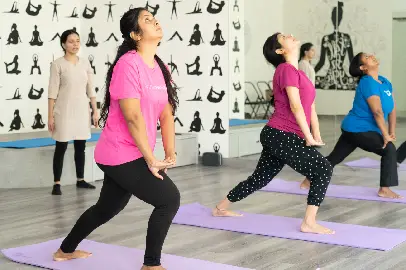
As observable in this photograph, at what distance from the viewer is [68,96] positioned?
6055 millimetres

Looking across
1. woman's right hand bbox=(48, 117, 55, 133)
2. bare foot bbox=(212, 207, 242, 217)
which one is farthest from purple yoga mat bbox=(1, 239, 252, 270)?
woman's right hand bbox=(48, 117, 55, 133)

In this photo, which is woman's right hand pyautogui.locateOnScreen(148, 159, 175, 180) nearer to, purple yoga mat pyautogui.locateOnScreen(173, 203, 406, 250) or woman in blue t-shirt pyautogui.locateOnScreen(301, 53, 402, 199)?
purple yoga mat pyautogui.locateOnScreen(173, 203, 406, 250)

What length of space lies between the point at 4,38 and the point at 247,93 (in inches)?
107

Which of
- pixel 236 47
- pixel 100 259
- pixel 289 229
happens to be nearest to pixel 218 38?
pixel 236 47

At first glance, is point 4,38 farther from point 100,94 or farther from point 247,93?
point 247,93

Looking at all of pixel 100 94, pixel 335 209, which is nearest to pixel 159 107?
pixel 335 209

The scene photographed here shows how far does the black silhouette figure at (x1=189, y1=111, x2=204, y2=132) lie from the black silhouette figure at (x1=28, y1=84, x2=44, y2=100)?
5.88 ft

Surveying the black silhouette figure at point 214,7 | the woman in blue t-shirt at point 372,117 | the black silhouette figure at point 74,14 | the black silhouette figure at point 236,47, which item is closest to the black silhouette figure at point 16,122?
the black silhouette figure at point 74,14

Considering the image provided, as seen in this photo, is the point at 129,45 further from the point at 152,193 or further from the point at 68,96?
the point at 68,96

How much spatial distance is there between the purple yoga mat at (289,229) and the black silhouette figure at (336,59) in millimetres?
2759

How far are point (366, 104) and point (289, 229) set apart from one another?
1.49 metres

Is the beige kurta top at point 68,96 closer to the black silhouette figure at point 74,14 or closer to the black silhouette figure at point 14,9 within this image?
the black silhouette figure at point 14,9

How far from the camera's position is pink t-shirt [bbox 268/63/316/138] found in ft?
14.8

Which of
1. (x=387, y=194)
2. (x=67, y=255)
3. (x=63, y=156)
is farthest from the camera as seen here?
(x=63, y=156)
